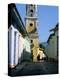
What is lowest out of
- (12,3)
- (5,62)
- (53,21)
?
(5,62)

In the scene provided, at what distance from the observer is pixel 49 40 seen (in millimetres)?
1913

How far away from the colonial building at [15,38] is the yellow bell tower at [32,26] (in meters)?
0.05

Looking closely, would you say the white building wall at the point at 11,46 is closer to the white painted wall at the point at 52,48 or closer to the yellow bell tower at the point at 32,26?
the yellow bell tower at the point at 32,26

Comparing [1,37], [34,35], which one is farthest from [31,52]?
[1,37]

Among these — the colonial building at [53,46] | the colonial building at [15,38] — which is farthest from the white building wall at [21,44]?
the colonial building at [53,46]

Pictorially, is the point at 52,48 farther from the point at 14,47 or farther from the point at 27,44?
the point at 14,47

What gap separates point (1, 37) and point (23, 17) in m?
0.26

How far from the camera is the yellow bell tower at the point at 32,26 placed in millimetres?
1850

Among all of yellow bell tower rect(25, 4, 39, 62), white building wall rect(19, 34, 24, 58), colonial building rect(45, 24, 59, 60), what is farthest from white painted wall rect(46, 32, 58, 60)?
white building wall rect(19, 34, 24, 58)

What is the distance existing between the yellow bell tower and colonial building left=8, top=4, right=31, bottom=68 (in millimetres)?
47

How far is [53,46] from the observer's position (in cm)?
193

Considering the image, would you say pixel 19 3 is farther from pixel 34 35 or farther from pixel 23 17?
pixel 34 35

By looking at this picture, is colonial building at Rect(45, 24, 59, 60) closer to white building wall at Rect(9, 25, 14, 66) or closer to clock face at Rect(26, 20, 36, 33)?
clock face at Rect(26, 20, 36, 33)

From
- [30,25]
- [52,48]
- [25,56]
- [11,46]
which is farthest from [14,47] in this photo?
[52,48]
